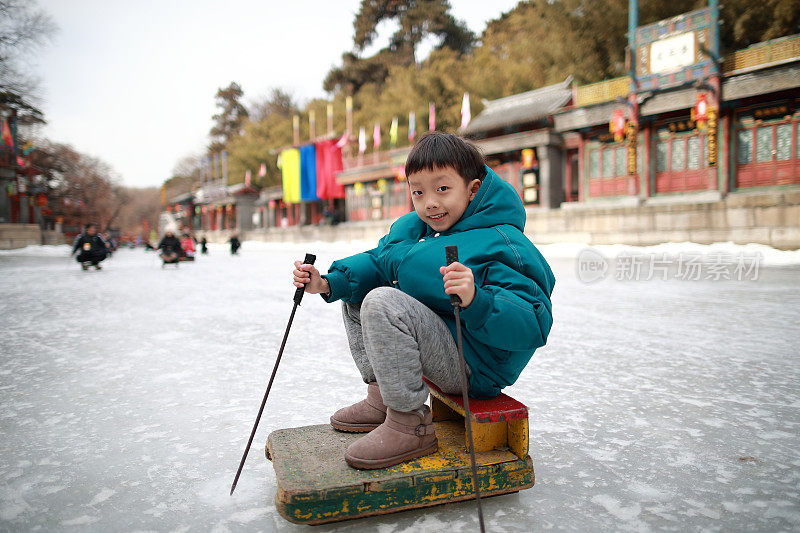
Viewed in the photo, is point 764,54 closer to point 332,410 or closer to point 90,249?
point 332,410

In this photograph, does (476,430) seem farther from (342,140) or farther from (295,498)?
(342,140)

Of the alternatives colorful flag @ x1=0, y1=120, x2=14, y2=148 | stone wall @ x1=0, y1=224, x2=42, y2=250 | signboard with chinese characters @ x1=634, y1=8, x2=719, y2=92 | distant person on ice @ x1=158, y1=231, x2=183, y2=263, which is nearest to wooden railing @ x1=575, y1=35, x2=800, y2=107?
signboard with chinese characters @ x1=634, y1=8, x2=719, y2=92

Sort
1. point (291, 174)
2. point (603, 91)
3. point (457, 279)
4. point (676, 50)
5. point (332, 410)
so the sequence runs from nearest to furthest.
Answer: point (457, 279) → point (332, 410) → point (676, 50) → point (603, 91) → point (291, 174)

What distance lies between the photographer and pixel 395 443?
145 cm

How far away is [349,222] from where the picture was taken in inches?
1169

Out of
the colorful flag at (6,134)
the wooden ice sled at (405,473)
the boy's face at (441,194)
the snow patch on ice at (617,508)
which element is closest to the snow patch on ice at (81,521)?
the wooden ice sled at (405,473)

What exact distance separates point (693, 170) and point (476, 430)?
16863mm

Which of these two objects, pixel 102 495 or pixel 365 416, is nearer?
pixel 102 495

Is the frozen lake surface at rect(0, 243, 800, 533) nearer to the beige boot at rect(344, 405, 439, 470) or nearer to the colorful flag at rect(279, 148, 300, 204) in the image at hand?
the beige boot at rect(344, 405, 439, 470)

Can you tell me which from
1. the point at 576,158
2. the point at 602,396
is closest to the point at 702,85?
the point at 576,158

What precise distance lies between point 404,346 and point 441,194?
0.49 m

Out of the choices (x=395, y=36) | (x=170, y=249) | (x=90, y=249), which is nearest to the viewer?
(x=90, y=249)

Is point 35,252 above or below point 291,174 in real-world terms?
below

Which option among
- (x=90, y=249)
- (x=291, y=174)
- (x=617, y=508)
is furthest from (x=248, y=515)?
(x=291, y=174)
